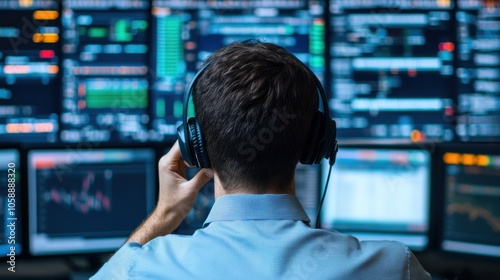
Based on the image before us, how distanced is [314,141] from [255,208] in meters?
0.16

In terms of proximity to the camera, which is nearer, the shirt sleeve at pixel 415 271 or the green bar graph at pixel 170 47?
the shirt sleeve at pixel 415 271

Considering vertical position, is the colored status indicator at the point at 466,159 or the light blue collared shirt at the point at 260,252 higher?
the light blue collared shirt at the point at 260,252

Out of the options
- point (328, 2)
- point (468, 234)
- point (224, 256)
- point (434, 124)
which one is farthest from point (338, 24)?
point (224, 256)

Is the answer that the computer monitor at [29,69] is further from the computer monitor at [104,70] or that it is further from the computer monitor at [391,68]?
the computer monitor at [391,68]

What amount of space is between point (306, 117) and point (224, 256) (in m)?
0.26

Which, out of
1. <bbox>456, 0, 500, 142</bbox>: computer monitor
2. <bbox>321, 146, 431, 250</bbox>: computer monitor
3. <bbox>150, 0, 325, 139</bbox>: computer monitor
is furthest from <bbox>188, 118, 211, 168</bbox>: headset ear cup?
<bbox>456, 0, 500, 142</bbox>: computer monitor

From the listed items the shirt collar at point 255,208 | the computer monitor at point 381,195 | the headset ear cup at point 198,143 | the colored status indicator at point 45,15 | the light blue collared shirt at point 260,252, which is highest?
the colored status indicator at point 45,15

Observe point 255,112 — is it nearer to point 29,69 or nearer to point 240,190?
point 240,190

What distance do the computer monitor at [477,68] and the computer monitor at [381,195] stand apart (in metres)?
0.74

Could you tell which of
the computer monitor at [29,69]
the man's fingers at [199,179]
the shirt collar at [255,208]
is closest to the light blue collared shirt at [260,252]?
the shirt collar at [255,208]

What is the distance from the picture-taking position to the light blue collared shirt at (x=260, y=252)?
0.98 m

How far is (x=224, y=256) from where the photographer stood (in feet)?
3.22

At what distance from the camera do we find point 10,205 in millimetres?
2012

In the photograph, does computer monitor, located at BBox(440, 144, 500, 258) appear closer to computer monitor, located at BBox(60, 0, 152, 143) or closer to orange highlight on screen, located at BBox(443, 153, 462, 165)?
orange highlight on screen, located at BBox(443, 153, 462, 165)
